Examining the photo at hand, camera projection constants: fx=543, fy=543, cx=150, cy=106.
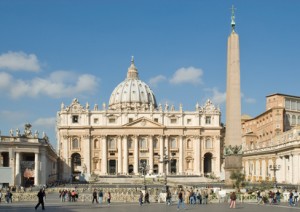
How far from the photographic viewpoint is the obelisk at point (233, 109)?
29.8m

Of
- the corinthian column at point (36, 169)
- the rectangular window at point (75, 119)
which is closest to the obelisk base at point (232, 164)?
the corinthian column at point (36, 169)

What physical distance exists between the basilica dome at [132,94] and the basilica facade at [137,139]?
26389 mm

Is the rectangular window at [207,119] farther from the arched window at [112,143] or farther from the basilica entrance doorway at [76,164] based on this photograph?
the basilica entrance doorway at [76,164]

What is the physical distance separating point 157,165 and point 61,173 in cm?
1723

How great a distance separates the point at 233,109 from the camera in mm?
30000

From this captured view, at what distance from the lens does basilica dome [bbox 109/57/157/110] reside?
125875 millimetres

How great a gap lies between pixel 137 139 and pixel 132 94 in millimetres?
30924

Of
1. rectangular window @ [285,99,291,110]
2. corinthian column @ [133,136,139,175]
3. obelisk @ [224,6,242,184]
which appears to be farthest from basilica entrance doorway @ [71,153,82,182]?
obelisk @ [224,6,242,184]

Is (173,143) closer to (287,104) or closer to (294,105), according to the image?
(287,104)

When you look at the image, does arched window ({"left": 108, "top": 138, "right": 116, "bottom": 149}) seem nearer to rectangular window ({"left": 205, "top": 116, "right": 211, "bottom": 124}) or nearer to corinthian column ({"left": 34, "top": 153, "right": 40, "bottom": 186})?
rectangular window ({"left": 205, "top": 116, "right": 211, "bottom": 124})

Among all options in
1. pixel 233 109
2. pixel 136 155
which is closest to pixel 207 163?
pixel 136 155

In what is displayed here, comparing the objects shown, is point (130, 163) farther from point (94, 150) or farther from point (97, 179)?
point (97, 179)

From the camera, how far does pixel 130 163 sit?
320 feet

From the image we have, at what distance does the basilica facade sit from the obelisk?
65.7 meters
